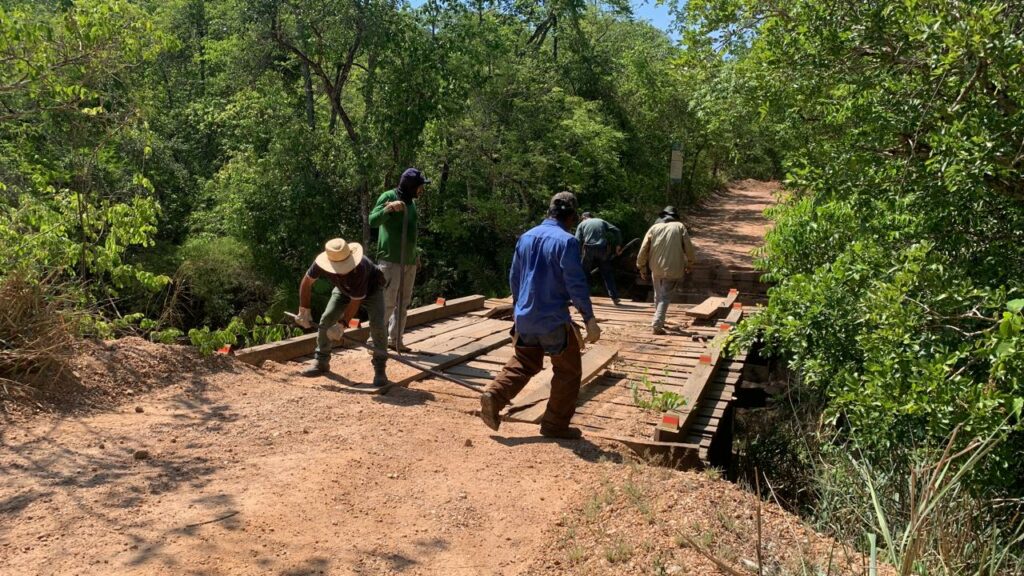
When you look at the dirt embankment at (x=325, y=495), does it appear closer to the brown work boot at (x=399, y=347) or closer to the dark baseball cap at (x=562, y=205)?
the brown work boot at (x=399, y=347)

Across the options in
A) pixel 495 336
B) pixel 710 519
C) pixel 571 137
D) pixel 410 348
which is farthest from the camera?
pixel 571 137

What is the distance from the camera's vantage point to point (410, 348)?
895cm

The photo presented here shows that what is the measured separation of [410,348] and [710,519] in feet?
15.4

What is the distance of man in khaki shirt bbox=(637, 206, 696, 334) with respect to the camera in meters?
10.4

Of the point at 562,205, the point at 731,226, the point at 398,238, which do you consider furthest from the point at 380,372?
the point at 731,226

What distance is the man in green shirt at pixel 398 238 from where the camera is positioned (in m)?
7.99

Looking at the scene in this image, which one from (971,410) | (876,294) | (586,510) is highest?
(876,294)

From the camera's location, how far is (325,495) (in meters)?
4.96

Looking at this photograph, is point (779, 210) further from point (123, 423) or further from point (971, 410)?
point (123, 423)

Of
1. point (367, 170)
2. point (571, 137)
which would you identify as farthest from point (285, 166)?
point (571, 137)

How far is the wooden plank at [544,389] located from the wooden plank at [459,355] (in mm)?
1043

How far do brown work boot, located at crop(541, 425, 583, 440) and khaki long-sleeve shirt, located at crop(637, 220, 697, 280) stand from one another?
4467mm

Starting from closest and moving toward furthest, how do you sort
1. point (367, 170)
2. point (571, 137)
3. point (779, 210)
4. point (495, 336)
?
point (495, 336), point (779, 210), point (367, 170), point (571, 137)

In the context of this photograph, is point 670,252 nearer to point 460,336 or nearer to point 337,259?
point 460,336
